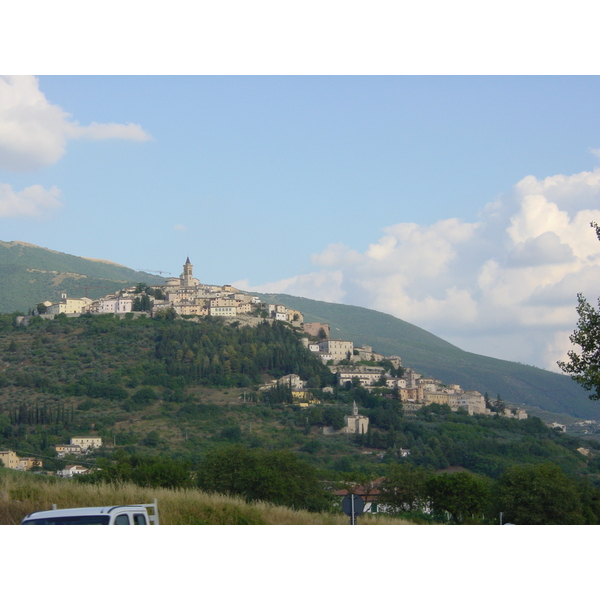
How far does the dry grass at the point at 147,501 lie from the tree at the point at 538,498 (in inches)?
627

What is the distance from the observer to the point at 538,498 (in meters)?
29.2

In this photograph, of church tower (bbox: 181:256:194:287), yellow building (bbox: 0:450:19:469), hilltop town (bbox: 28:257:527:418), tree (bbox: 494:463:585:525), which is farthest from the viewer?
church tower (bbox: 181:256:194:287)

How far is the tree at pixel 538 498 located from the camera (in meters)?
27.7

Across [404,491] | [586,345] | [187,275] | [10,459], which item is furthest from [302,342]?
[586,345]

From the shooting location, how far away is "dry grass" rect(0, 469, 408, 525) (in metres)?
11.7

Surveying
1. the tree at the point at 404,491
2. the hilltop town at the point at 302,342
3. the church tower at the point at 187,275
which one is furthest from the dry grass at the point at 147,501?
the church tower at the point at 187,275

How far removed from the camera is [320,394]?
95.2m

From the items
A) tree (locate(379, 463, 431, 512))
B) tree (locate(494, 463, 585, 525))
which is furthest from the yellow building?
tree (locate(494, 463, 585, 525))

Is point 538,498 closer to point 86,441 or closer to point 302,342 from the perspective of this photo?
point 86,441

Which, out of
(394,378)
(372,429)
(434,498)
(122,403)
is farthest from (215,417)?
(434,498)

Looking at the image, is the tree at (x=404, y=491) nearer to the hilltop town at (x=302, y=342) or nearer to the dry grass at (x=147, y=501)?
the dry grass at (x=147, y=501)

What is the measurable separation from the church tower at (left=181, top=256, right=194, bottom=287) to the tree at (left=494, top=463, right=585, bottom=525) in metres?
106

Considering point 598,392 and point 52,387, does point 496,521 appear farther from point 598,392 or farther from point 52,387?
point 52,387

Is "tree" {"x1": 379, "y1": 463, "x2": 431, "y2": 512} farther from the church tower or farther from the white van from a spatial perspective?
the church tower
